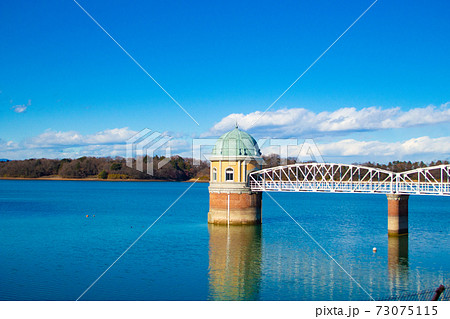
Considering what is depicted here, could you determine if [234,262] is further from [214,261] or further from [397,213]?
[397,213]

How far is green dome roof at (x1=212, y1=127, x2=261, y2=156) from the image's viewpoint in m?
53.9

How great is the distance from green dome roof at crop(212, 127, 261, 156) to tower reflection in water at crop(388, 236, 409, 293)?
17.7 m

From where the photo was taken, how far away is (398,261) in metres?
36.1

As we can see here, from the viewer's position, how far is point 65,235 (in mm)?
48469

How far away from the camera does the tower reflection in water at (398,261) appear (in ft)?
99.2

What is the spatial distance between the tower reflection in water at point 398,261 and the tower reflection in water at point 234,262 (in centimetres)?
855

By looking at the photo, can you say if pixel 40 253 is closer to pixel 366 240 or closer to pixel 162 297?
pixel 162 297

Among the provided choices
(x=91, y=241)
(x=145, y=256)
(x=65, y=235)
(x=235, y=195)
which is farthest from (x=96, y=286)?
(x=235, y=195)

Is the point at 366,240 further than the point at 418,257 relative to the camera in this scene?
Yes

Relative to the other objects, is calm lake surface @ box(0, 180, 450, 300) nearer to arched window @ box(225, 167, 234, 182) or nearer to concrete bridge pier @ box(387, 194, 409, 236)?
concrete bridge pier @ box(387, 194, 409, 236)

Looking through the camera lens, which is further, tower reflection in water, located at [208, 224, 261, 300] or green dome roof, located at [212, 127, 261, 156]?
green dome roof, located at [212, 127, 261, 156]

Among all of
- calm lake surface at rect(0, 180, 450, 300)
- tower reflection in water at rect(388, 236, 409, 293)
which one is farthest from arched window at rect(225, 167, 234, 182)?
tower reflection in water at rect(388, 236, 409, 293)

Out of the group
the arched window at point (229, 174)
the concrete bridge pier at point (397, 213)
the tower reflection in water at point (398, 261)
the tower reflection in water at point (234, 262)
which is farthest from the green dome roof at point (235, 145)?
the tower reflection in water at point (398, 261)
